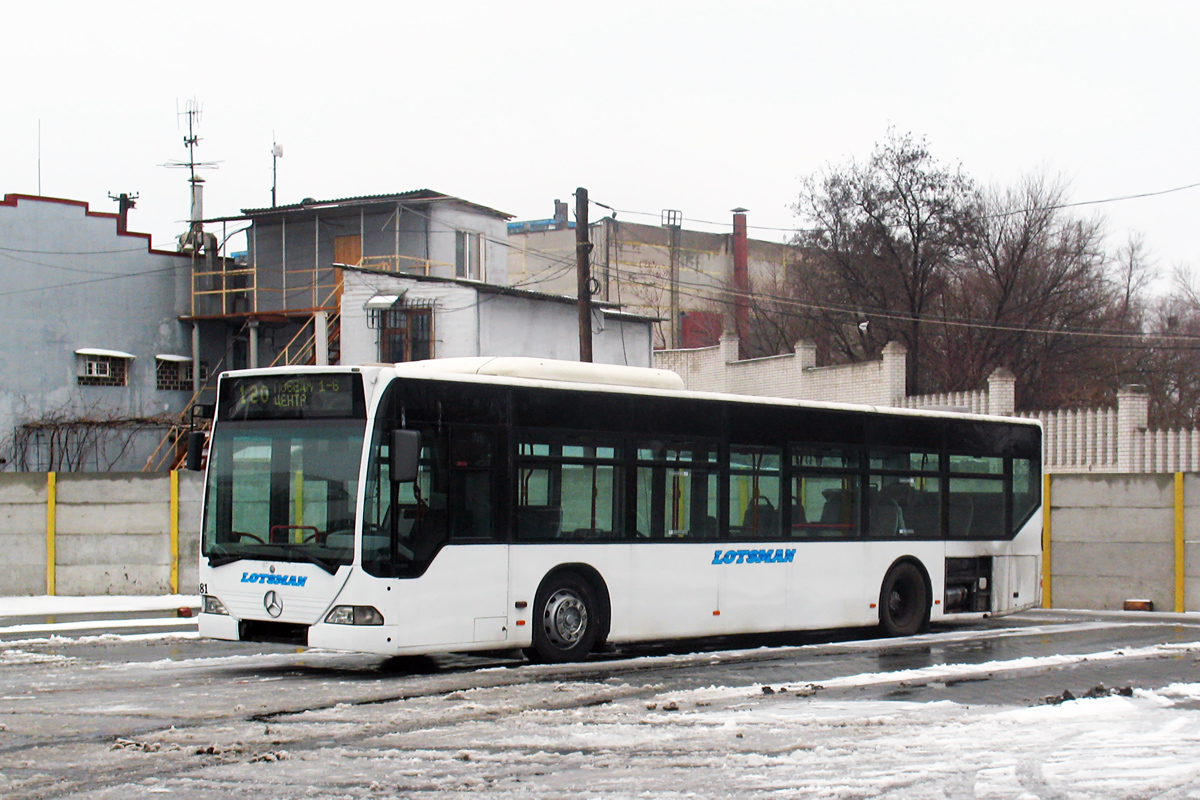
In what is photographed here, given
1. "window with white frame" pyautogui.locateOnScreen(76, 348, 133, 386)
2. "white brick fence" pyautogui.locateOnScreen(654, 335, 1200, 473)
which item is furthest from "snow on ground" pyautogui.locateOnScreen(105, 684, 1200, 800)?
"window with white frame" pyautogui.locateOnScreen(76, 348, 133, 386)

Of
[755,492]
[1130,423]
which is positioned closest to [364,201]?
[1130,423]

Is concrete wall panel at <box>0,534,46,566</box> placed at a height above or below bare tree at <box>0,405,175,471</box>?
below

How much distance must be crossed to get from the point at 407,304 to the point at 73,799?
32.4 m

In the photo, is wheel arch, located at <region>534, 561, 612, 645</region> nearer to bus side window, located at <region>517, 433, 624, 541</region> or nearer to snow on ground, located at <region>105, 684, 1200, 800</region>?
bus side window, located at <region>517, 433, 624, 541</region>

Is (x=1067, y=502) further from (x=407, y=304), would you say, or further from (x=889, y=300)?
(x=889, y=300)

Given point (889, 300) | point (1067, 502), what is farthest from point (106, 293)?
point (1067, 502)

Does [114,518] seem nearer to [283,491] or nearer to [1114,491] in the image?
[283,491]

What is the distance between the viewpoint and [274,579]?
1195cm

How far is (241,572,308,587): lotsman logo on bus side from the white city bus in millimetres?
21

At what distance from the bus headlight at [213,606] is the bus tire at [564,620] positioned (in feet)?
8.98

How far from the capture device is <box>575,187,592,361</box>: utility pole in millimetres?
25594

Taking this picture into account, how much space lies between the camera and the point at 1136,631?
17188mm

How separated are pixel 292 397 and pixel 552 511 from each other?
259 centimetres

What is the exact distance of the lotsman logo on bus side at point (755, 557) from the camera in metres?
14.6
